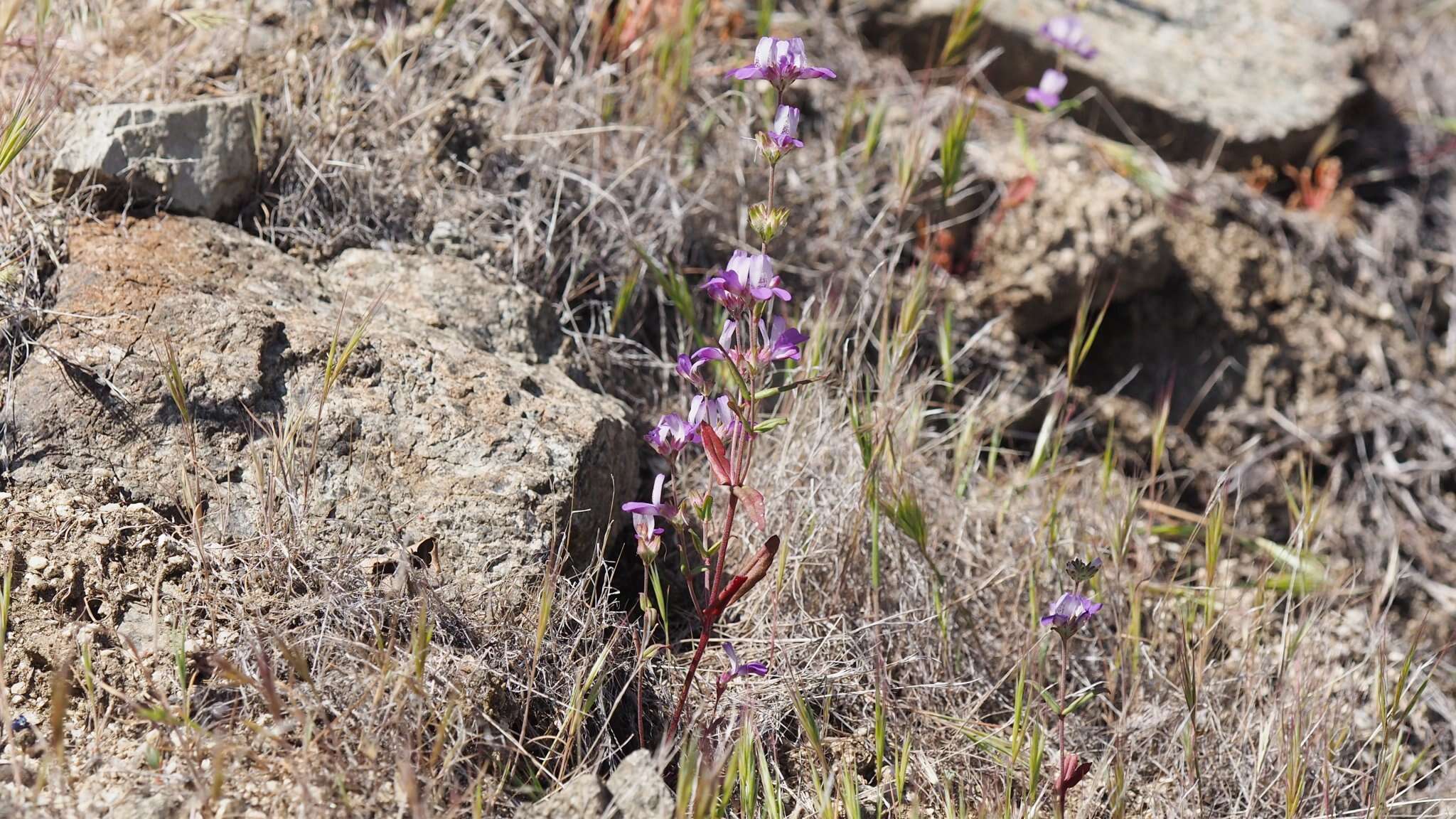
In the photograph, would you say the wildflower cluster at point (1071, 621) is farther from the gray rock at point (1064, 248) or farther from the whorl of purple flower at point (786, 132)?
the gray rock at point (1064, 248)

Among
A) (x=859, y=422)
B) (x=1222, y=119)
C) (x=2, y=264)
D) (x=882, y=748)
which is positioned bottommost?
(x=882, y=748)

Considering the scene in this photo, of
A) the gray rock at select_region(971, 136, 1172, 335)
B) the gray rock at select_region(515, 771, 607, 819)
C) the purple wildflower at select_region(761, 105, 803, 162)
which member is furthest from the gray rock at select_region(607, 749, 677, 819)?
the gray rock at select_region(971, 136, 1172, 335)

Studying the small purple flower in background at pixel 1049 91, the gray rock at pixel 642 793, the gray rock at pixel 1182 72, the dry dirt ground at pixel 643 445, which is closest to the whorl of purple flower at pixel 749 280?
the dry dirt ground at pixel 643 445

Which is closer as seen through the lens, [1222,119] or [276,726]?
[276,726]

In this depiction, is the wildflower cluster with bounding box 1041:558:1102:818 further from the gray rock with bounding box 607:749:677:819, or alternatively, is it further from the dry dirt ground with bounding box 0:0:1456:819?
the gray rock with bounding box 607:749:677:819

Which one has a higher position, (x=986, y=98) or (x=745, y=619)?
(x=986, y=98)

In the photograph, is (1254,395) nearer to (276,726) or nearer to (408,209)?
(408,209)

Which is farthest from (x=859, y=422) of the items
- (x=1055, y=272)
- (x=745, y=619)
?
(x=1055, y=272)

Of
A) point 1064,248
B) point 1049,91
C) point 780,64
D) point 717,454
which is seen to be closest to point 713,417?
point 717,454
